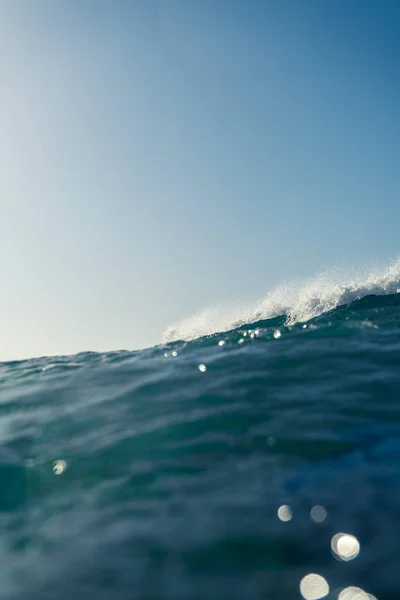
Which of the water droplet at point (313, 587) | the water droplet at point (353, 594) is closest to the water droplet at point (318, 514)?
the water droplet at point (313, 587)

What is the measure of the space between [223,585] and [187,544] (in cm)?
62

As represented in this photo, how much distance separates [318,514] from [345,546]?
1.48 ft

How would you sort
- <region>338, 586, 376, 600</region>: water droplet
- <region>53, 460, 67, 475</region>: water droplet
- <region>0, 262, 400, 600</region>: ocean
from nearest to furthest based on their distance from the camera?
<region>338, 586, 376, 600</region>: water droplet < <region>0, 262, 400, 600</region>: ocean < <region>53, 460, 67, 475</region>: water droplet

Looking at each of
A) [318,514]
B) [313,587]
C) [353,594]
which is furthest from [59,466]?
[353,594]

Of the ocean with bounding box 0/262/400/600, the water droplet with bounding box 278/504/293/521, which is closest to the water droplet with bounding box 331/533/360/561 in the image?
the ocean with bounding box 0/262/400/600

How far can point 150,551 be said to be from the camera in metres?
3.91

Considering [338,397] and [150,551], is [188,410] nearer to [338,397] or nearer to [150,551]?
[338,397]

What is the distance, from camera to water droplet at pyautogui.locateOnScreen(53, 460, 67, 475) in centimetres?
588

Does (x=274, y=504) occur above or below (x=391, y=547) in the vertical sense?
above

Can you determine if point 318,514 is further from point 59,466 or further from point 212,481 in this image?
point 59,466

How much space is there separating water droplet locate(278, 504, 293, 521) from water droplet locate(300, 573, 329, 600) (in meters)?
0.74

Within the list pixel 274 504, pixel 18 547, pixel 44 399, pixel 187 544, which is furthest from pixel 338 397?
pixel 44 399

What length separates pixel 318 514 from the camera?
4.16m

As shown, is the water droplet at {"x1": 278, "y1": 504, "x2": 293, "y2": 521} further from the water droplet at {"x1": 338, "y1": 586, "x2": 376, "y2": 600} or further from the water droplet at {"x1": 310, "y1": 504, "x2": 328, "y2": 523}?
the water droplet at {"x1": 338, "y1": 586, "x2": 376, "y2": 600}
